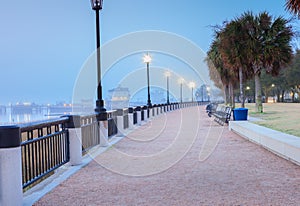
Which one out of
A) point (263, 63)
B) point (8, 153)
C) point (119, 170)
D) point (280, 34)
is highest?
point (280, 34)

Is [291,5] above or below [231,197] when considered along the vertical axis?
above

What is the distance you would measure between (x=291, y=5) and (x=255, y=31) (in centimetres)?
1389

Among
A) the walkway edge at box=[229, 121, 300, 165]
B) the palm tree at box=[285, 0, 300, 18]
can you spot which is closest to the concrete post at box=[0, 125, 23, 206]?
the walkway edge at box=[229, 121, 300, 165]

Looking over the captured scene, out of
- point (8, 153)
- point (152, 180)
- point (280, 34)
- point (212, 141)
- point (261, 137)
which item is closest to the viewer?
point (8, 153)

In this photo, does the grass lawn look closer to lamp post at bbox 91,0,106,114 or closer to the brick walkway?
the brick walkway

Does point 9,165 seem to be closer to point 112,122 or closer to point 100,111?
point 100,111

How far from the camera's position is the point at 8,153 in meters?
4.54

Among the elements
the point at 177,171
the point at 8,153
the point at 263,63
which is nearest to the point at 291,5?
the point at 177,171

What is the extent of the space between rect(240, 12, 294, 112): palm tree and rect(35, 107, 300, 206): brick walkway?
12.4 m

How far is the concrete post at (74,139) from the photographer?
7695 millimetres

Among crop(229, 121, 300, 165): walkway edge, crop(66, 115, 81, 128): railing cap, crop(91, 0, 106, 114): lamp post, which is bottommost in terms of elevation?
crop(229, 121, 300, 165): walkway edge

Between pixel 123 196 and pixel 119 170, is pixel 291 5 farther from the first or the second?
pixel 123 196

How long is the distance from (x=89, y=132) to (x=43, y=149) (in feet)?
11.3

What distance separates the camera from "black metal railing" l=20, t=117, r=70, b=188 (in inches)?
223
